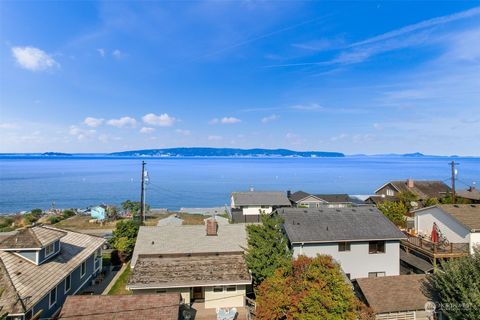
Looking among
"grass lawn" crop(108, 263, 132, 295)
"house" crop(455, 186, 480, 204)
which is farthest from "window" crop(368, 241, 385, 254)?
"house" crop(455, 186, 480, 204)

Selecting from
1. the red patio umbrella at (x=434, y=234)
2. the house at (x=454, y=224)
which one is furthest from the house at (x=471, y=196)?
the red patio umbrella at (x=434, y=234)

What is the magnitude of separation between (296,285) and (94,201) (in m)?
89.9

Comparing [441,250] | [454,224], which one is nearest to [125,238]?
[441,250]

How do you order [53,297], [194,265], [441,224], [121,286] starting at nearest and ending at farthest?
[53,297]
[194,265]
[121,286]
[441,224]

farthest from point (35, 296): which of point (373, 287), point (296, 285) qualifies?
point (373, 287)

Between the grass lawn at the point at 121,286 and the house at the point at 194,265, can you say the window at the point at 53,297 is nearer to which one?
the grass lawn at the point at 121,286

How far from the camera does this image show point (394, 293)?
18.8m

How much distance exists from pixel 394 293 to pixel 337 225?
713cm

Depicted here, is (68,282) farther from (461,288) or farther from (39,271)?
(461,288)

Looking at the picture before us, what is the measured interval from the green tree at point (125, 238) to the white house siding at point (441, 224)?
2912 cm

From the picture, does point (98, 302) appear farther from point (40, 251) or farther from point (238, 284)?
point (238, 284)

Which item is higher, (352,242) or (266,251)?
(266,251)

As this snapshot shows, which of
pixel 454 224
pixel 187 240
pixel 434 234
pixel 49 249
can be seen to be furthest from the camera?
pixel 434 234

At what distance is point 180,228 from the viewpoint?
88.5ft
